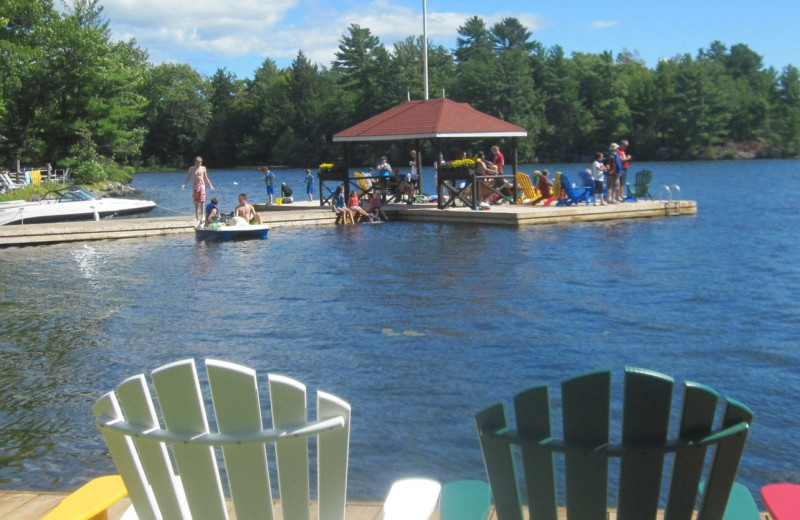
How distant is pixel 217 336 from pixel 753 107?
Result: 94.0 metres

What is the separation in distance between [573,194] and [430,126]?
4749mm

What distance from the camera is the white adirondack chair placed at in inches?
109

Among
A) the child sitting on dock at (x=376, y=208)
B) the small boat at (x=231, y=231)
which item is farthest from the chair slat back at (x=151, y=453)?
the child sitting on dock at (x=376, y=208)

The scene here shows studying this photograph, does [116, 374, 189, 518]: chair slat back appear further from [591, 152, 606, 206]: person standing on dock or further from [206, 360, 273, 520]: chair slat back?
[591, 152, 606, 206]: person standing on dock

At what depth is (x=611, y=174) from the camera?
25.8m

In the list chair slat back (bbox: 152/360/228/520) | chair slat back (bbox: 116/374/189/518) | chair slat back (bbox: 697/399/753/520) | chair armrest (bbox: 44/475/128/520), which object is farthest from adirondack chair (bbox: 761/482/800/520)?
chair armrest (bbox: 44/475/128/520)

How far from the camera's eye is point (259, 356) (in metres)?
10.3

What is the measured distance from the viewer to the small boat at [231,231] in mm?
21453

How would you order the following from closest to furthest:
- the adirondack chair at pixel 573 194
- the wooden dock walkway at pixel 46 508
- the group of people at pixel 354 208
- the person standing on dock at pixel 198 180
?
the wooden dock walkway at pixel 46 508 < the person standing on dock at pixel 198 180 < the group of people at pixel 354 208 < the adirondack chair at pixel 573 194

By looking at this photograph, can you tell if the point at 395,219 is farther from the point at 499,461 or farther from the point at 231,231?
the point at 499,461

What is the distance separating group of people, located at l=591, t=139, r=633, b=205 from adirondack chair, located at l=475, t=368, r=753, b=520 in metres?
22.4

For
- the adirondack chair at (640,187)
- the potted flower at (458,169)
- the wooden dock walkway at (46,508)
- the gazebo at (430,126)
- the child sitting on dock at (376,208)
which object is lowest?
the wooden dock walkway at (46,508)

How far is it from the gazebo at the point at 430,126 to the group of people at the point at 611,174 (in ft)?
9.48

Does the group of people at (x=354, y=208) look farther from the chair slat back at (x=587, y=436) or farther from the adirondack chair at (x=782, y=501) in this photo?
the chair slat back at (x=587, y=436)
